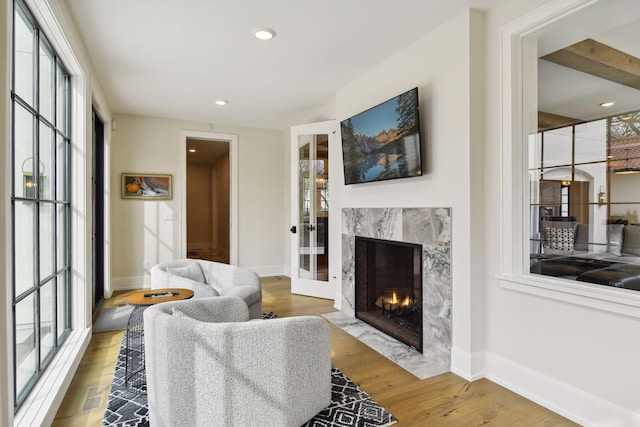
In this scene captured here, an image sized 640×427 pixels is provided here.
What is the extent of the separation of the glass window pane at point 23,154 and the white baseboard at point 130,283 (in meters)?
3.41

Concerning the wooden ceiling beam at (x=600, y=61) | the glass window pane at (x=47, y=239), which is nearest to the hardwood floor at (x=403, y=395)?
the glass window pane at (x=47, y=239)

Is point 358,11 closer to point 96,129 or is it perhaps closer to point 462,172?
point 462,172

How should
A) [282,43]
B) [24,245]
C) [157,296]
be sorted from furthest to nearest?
[282,43]
[157,296]
[24,245]

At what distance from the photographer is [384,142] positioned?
125 inches

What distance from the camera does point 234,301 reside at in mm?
2264

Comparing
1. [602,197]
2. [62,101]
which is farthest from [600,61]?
[62,101]

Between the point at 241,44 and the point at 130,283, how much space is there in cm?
390

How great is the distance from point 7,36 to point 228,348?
1605 mm

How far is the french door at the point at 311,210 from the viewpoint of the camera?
4.64 metres

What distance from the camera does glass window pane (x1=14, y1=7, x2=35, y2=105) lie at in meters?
1.92

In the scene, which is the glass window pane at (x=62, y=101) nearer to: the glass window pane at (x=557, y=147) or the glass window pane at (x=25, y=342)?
the glass window pane at (x=25, y=342)

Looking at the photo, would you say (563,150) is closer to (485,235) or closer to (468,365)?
A: (485,235)

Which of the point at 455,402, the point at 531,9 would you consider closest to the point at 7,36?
the point at 531,9

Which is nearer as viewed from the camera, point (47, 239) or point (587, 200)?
point (587, 200)
